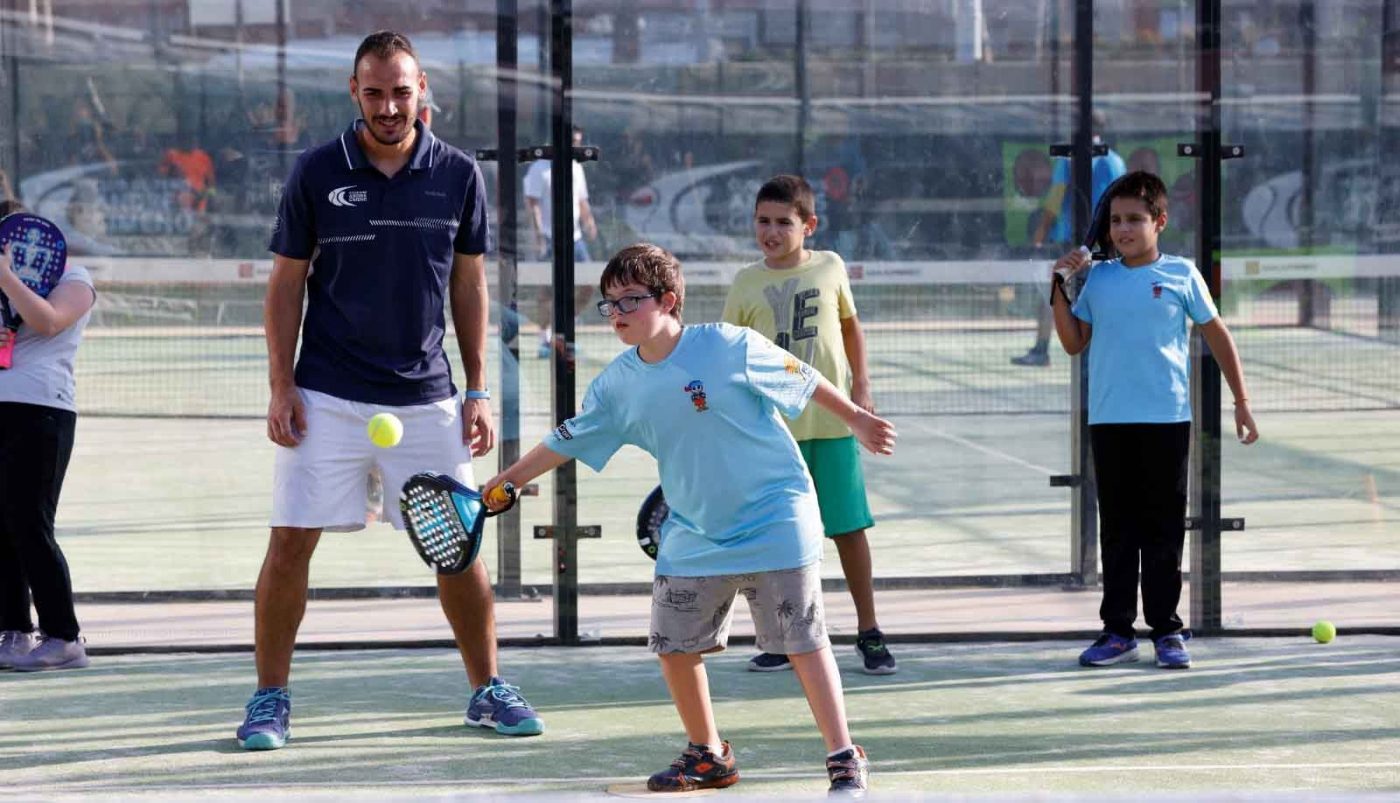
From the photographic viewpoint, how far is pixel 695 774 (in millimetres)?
4969

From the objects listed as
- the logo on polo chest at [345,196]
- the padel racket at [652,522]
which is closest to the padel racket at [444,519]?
the padel racket at [652,522]

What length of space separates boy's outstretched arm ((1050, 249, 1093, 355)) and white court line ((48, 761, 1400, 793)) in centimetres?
180

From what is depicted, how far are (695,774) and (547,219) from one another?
2.60 metres

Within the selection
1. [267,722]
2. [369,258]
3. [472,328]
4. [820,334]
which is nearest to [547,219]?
[820,334]

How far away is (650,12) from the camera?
7.28 m

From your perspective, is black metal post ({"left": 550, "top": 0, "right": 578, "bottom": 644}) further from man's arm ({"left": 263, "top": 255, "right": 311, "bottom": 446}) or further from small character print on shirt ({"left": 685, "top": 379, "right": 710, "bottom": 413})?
small character print on shirt ({"left": 685, "top": 379, "right": 710, "bottom": 413})

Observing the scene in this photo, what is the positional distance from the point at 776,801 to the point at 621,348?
506 cm

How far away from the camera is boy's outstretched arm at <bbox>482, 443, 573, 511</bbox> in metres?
4.85

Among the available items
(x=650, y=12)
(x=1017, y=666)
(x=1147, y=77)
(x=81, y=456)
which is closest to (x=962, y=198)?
(x=1147, y=77)

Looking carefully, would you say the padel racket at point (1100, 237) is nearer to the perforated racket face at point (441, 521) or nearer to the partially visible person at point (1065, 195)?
the partially visible person at point (1065, 195)

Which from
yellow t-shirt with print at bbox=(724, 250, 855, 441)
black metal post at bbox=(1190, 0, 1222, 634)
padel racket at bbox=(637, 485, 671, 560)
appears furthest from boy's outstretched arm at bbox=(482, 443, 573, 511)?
black metal post at bbox=(1190, 0, 1222, 634)

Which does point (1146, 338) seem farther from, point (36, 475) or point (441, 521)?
point (36, 475)

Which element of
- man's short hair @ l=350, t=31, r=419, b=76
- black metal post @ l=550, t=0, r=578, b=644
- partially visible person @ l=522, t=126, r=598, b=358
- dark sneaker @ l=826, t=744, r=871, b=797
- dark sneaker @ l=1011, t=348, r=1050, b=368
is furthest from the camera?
dark sneaker @ l=1011, t=348, r=1050, b=368

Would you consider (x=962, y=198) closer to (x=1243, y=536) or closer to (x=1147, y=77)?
(x=1147, y=77)
